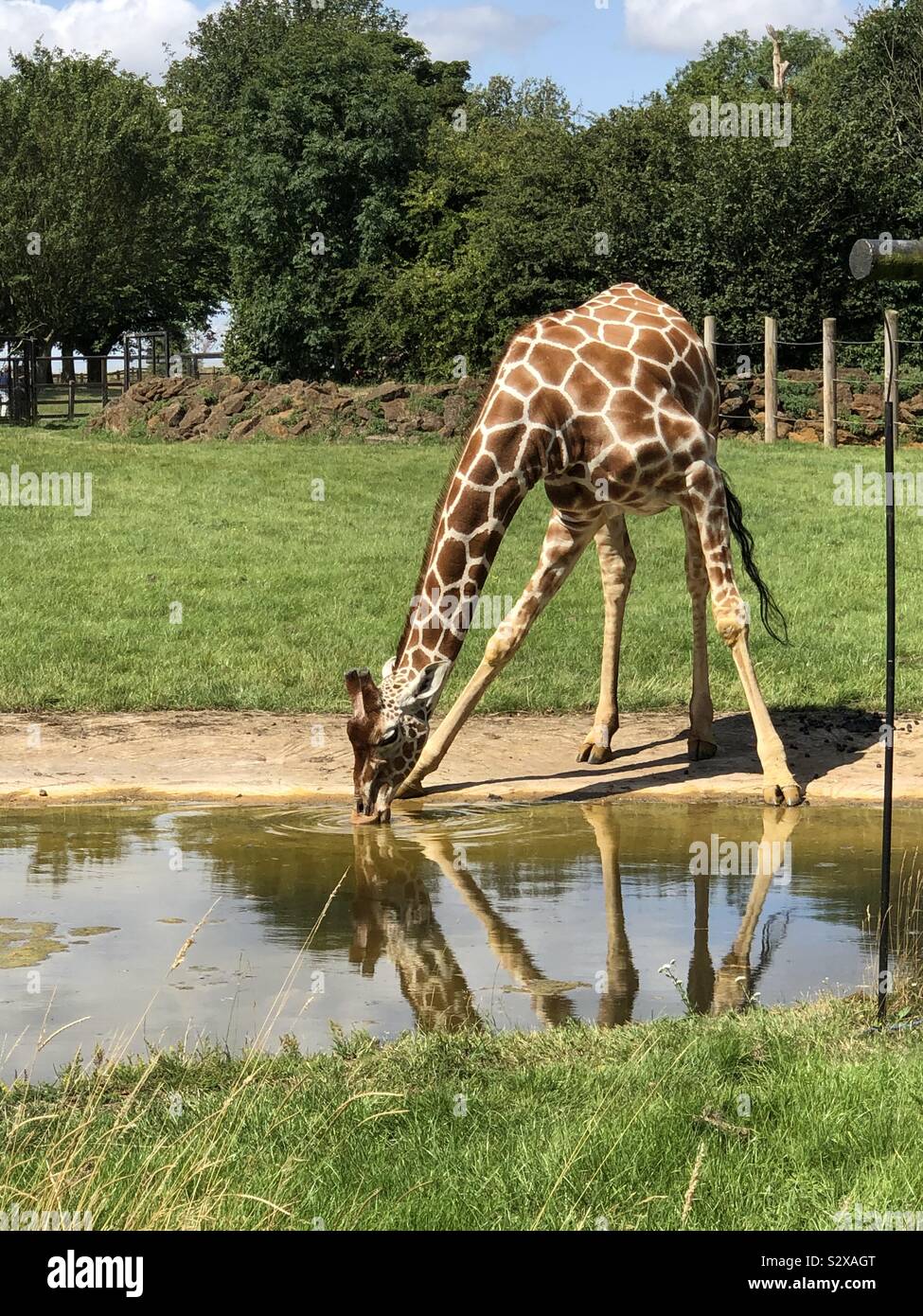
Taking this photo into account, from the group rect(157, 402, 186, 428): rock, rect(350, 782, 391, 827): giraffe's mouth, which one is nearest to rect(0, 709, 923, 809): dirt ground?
rect(350, 782, 391, 827): giraffe's mouth

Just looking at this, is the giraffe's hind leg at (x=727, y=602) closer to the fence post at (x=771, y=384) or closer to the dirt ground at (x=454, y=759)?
the dirt ground at (x=454, y=759)

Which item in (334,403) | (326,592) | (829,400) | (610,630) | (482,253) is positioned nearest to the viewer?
(610,630)

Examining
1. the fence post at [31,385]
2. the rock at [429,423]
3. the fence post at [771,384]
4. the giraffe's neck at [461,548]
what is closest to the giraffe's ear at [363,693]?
the giraffe's neck at [461,548]

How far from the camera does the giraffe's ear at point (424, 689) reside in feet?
30.0

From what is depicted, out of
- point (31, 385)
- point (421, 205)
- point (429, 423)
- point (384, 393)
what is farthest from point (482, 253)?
point (429, 423)

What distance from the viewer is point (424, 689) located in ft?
30.1

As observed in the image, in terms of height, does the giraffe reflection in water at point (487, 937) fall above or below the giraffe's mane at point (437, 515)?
below

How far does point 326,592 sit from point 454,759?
5.15 metres

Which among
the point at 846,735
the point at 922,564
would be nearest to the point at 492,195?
the point at 922,564

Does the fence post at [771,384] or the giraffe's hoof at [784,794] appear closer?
the giraffe's hoof at [784,794]

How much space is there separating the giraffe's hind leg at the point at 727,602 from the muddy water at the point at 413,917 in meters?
0.30

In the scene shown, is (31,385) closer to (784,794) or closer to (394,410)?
(394,410)

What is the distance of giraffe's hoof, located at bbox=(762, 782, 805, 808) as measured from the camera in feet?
31.4
